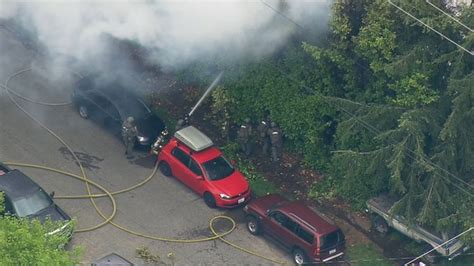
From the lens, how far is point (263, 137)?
29.0 metres

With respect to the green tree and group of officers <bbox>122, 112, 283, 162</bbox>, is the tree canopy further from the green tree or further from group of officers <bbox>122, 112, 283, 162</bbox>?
group of officers <bbox>122, 112, 283, 162</bbox>

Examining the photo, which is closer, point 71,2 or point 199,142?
point 71,2

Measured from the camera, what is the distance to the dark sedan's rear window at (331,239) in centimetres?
2430

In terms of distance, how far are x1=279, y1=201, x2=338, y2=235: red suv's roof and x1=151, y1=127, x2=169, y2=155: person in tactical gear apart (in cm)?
537

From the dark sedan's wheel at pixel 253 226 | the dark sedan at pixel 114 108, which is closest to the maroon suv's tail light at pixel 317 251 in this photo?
the dark sedan's wheel at pixel 253 226

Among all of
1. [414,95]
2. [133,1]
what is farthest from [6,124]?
[414,95]

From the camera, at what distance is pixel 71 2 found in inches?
1005

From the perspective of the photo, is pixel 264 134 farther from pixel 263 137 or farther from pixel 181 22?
pixel 181 22

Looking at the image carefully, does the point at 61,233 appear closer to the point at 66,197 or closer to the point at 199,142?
the point at 66,197

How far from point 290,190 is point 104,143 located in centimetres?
640

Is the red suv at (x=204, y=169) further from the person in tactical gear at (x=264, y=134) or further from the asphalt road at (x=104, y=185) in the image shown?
the person in tactical gear at (x=264, y=134)

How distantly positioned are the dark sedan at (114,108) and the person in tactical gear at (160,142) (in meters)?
0.14

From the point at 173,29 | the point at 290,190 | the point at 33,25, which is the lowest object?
the point at 290,190

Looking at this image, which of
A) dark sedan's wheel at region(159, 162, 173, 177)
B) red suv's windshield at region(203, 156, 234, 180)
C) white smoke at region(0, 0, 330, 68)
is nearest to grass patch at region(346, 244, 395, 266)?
red suv's windshield at region(203, 156, 234, 180)
